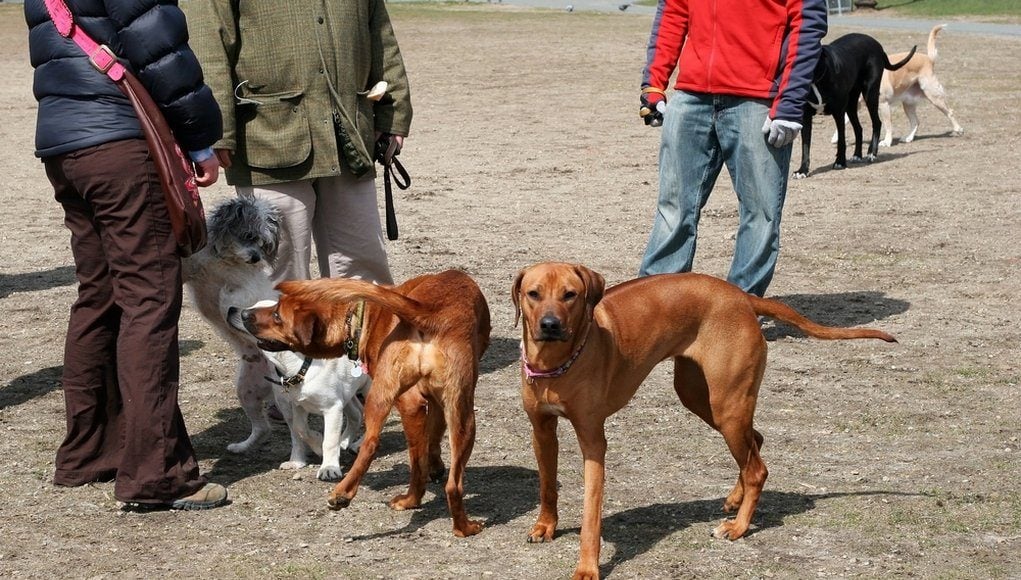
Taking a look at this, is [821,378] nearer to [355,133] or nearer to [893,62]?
[355,133]

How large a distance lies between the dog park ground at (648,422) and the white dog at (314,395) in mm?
138

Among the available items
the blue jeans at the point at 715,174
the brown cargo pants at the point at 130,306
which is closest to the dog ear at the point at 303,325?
the brown cargo pants at the point at 130,306

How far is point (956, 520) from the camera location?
457 cm

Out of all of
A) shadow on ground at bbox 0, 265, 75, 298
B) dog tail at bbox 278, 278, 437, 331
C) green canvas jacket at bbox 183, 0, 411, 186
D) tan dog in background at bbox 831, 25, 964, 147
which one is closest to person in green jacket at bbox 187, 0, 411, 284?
green canvas jacket at bbox 183, 0, 411, 186

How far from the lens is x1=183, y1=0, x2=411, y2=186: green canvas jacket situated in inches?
212

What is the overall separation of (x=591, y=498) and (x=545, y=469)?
12.1 inches

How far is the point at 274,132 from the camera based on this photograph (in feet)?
18.1

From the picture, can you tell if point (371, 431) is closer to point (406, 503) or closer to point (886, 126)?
point (406, 503)

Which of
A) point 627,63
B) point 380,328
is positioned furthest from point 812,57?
point 627,63

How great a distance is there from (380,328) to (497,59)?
18725 millimetres

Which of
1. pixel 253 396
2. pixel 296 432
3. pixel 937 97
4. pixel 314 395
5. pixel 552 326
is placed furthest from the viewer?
pixel 937 97

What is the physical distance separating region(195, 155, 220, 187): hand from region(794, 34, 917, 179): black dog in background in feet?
28.7

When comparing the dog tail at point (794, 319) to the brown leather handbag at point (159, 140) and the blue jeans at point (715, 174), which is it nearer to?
the brown leather handbag at point (159, 140)

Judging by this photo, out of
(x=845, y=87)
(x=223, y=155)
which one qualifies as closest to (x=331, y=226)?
(x=223, y=155)
